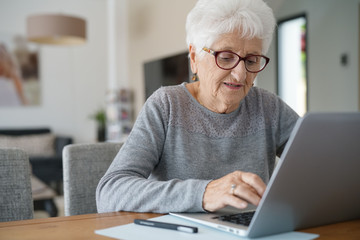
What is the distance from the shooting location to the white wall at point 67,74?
5.77 metres

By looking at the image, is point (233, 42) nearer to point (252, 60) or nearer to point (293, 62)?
point (252, 60)

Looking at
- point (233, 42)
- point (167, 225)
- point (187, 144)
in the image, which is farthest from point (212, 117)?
point (167, 225)

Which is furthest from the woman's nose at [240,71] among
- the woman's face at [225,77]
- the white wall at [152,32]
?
the white wall at [152,32]

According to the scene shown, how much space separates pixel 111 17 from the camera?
5500mm

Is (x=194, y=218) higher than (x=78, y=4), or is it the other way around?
(x=78, y=4)

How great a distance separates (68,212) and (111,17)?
15.2 feet

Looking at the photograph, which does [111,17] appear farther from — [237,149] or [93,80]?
[237,149]

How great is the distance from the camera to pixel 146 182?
0.87 m

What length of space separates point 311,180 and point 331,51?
3.90 m

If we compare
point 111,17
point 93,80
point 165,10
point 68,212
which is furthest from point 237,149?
point 93,80

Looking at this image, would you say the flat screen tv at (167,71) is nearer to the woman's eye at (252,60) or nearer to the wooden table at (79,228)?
the woman's eye at (252,60)

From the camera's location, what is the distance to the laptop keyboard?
728 mm

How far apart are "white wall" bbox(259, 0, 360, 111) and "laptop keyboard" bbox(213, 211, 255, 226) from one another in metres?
3.25

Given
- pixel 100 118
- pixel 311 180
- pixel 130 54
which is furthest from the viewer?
pixel 100 118
